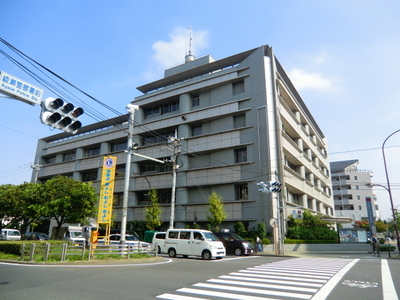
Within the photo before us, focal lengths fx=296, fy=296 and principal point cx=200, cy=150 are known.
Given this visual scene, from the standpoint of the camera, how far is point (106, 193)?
18828 millimetres

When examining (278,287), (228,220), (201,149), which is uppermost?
(201,149)

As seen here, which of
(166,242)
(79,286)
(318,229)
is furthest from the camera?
(318,229)

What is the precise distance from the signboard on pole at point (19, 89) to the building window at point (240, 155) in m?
27.1

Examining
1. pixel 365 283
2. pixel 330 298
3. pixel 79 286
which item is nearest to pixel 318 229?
pixel 365 283

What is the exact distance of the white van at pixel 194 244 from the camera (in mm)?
17891

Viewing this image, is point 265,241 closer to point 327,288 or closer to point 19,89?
point 327,288

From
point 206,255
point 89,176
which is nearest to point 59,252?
point 206,255

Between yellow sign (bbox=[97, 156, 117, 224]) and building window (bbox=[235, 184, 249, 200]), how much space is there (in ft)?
56.0

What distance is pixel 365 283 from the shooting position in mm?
9445

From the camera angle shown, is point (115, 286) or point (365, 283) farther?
point (365, 283)

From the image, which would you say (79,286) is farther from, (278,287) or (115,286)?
(278,287)

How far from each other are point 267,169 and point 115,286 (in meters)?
24.1

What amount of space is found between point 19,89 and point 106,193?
12146 mm

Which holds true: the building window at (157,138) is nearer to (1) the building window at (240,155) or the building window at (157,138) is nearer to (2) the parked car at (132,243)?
(1) the building window at (240,155)
